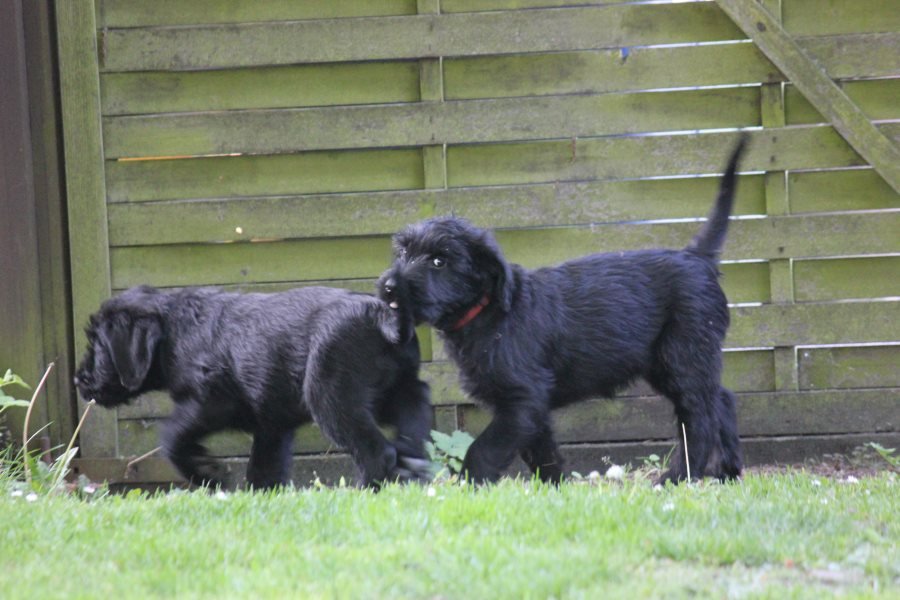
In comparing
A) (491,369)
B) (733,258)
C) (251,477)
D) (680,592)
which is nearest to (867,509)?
(680,592)

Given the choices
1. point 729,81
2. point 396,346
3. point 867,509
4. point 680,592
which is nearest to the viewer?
point 680,592

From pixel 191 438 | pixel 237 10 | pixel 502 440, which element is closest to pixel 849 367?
pixel 502 440

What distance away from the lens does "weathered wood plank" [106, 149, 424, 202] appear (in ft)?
20.0

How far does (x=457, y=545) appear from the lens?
3205 millimetres

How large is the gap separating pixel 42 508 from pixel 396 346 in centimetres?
156

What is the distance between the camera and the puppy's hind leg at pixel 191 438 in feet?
16.2

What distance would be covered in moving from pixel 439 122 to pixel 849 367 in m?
2.56

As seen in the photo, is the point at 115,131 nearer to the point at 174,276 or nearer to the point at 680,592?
the point at 174,276

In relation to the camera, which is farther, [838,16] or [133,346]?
[838,16]

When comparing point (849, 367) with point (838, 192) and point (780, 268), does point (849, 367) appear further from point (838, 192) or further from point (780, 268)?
point (838, 192)

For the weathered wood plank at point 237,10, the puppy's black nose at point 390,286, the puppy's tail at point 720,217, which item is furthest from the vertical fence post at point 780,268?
the puppy's black nose at point 390,286

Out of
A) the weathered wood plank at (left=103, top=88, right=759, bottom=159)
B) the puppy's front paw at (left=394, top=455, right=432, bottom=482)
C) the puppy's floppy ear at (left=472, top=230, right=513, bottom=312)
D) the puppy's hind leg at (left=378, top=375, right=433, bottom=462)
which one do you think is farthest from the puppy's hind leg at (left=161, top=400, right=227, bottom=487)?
the weathered wood plank at (left=103, top=88, right=759, bottom=159)

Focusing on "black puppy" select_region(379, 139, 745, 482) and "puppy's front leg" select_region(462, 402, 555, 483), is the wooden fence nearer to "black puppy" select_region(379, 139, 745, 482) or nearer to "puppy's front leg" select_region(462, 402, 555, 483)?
"black puppy" select_region(379, 139, 745, 482)

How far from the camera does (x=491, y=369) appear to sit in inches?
190
